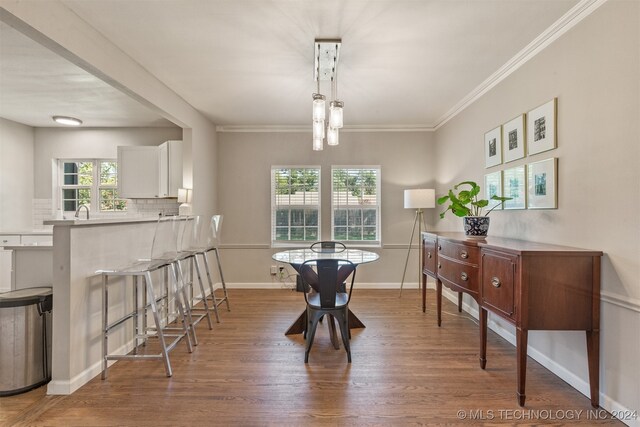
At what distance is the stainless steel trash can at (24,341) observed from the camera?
203 cm

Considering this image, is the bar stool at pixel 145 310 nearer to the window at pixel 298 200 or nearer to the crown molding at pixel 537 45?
the window at pixel 298 200

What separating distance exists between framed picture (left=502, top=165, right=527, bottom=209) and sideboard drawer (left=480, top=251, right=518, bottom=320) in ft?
2.53

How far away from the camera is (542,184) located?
238 cm

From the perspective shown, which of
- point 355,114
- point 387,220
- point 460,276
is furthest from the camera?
point 387,220

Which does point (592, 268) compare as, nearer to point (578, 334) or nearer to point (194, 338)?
point (578, 334)

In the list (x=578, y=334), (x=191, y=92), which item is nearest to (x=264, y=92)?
(x=191, y=92)

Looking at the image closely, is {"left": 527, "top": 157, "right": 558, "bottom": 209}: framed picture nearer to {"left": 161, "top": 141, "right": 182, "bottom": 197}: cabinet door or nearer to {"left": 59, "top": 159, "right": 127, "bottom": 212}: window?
{"left": 161, "top": 141, "right": 182, "bottom": 197}: cabinet door

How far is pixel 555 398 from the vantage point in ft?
6.47

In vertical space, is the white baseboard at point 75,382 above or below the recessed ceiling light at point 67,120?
below

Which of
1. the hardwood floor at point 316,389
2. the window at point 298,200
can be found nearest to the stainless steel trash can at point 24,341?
the hardwood floor at point 316,389

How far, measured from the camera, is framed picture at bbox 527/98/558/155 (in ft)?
7.47

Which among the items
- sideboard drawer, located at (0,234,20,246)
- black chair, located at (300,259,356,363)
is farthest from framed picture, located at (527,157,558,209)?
sideboard drawer, located at (0,234,20,246)

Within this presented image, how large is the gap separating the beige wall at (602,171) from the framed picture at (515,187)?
0.50 ft

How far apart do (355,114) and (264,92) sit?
1383 millimetres
